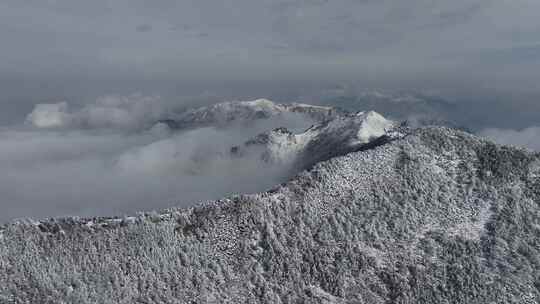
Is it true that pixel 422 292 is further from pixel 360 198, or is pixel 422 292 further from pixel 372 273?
pixel 360 198

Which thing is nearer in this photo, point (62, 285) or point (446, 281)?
point (62, 285)

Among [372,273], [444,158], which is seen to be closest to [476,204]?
A: [444,158]

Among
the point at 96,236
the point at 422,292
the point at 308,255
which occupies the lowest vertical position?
the point at 422,292

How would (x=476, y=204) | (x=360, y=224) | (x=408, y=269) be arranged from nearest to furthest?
(x=408, y=269)
(x=360, y=224)
(x=476, y=204)
